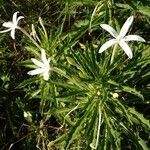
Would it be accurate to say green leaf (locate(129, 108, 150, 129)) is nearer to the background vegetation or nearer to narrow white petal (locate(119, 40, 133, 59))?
the background vegetation

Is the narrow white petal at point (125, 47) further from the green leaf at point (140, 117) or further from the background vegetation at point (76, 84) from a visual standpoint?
the green leaf at point (140, 117)

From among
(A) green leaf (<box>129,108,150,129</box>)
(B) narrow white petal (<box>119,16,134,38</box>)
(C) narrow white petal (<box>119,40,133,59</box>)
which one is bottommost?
(A) green leaf (<box>129,108,150,129</box>)

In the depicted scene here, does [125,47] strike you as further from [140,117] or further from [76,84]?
[140,117]

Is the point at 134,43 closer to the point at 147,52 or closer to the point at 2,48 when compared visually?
the point at 147,52

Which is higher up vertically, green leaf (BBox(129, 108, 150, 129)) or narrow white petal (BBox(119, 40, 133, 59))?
narrow white petal (BBox(119, 40, 133, 59))

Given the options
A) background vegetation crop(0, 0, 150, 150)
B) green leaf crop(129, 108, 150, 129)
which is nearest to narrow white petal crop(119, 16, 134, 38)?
background vegetation crop(0, 0, 150, 150)

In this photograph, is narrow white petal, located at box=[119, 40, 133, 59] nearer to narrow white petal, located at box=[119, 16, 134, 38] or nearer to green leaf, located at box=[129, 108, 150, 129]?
narrow white petal, located at box=[119, 16, 134, 38]

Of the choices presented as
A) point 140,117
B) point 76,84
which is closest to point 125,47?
point 76,84

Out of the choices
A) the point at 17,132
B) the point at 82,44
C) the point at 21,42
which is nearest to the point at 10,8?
the point at 21,42

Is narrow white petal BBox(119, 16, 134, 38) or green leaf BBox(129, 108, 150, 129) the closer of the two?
narrow white petal BBox(119, 16, 134, 38)

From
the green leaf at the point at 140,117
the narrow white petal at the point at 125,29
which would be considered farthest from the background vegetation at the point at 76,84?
the narrow white petal at the point at 125,29
